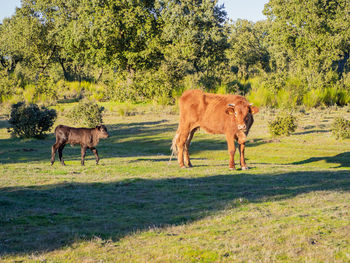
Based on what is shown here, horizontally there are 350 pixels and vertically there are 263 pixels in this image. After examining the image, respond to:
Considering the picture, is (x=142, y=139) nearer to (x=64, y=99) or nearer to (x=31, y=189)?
(x=31, y=189)

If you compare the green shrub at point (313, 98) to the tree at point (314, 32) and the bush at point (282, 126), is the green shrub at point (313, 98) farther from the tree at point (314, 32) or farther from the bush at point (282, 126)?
the bush at point (282, 126)

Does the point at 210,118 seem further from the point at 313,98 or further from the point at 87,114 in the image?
the point at 313,98

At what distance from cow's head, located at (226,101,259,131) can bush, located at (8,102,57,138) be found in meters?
15.7

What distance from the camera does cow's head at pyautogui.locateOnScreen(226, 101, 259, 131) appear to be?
51.1ft

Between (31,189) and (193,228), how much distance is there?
223 inches

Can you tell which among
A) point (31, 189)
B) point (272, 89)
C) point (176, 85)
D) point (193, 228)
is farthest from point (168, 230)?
point (176, 85)

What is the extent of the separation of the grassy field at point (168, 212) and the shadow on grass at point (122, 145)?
82 cm

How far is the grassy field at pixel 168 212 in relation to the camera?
6.59m

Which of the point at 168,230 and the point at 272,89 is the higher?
the point at 272,89

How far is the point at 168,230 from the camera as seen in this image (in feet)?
25.9

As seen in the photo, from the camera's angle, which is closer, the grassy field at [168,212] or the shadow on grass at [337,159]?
the grassy field at [168,212]

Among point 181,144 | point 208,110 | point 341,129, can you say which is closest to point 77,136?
point 181,144

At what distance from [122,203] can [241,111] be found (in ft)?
22.5

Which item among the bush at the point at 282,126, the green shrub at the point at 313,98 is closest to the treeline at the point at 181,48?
the green shrub at the point at 313,98
